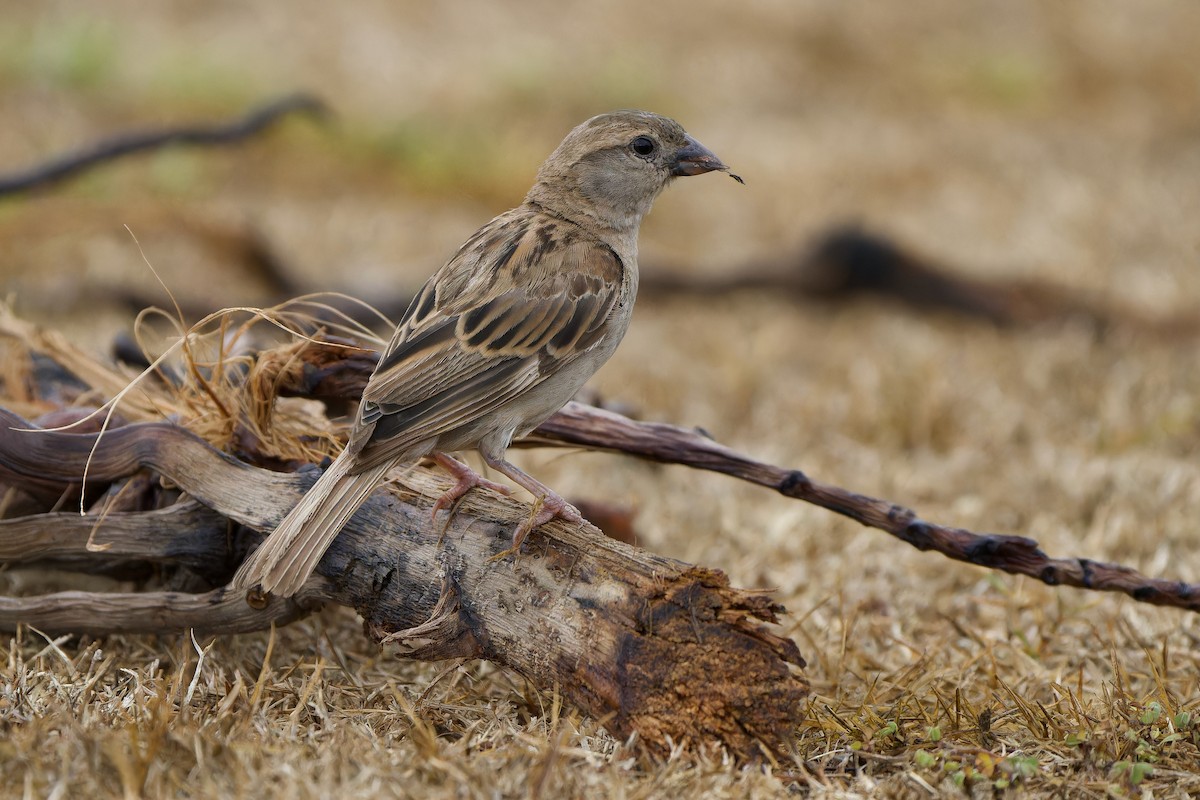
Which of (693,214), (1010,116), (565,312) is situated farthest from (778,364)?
(1010,116)

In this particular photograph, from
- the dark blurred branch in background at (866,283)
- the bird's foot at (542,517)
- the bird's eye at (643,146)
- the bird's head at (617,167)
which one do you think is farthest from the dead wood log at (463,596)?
the dark blurred branch in background at (866,283)

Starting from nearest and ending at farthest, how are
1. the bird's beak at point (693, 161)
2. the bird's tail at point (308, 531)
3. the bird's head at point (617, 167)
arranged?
1. the bird's tail at point (308, 531)
2. the bird's head at point (617, 167)
3. the bird's beak at point (693, 161)

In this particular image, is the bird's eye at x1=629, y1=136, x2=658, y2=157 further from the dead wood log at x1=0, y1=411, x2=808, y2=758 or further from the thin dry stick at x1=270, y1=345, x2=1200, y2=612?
the dead wood log at x1=0, y1=411, x2=808, y2=758

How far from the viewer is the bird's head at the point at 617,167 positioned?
13.9ft

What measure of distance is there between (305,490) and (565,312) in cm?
91

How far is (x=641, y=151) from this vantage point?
4.33 m

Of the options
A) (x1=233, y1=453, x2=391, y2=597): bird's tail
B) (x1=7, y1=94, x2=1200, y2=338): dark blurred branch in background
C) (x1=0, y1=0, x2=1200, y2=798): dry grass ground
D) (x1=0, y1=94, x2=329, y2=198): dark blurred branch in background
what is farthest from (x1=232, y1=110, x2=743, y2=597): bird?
(x1=7, y1=94, x2=1200, y2=338): dark blurred branch in background

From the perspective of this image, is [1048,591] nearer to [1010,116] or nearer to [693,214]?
[693,214]

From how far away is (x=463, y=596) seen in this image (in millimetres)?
3270

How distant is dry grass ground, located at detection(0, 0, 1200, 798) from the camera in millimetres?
3117

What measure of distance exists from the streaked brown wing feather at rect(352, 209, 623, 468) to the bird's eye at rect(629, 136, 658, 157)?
39cm

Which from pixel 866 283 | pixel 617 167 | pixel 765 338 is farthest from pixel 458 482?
pixel 866 283

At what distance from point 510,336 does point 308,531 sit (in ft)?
2.74

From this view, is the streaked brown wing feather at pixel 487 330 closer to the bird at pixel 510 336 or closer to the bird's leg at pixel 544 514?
the bird at pixel 510 336
